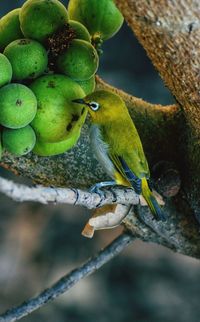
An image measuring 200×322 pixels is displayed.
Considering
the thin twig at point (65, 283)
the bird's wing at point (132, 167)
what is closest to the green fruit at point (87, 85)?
the bird's wing at point (132, 167)

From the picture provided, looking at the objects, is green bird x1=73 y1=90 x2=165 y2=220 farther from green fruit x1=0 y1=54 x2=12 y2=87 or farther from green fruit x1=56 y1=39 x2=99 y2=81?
green fruit x1=0 y1=54 x2=12 y2=87

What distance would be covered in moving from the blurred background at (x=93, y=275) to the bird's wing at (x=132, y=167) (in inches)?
94.9

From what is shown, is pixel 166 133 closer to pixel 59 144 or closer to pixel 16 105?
pixel 59 144

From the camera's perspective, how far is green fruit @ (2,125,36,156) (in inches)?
36.4

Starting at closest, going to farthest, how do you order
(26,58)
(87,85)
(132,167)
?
(26,58), (87,85), (132,167)

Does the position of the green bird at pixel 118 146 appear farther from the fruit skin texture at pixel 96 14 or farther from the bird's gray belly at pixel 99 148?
the fruit skin texture at pixel 96 14

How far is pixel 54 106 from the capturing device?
0.94m

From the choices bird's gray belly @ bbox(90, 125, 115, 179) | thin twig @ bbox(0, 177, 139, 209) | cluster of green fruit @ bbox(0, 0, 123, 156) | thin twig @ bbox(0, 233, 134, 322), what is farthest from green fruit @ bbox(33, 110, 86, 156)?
thin twig @ bbox(0, 233, 134, 322)

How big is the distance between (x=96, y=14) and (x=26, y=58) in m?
0.20

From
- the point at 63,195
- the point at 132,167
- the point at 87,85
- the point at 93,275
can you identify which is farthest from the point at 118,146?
the point at 93,275

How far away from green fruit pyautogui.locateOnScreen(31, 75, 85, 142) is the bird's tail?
0.31 meters

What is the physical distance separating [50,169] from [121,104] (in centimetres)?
20

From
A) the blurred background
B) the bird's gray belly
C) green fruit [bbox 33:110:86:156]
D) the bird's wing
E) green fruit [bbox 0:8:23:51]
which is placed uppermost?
green fruit [bbox 0:8:23:51]

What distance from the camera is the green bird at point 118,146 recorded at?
1222 mm
